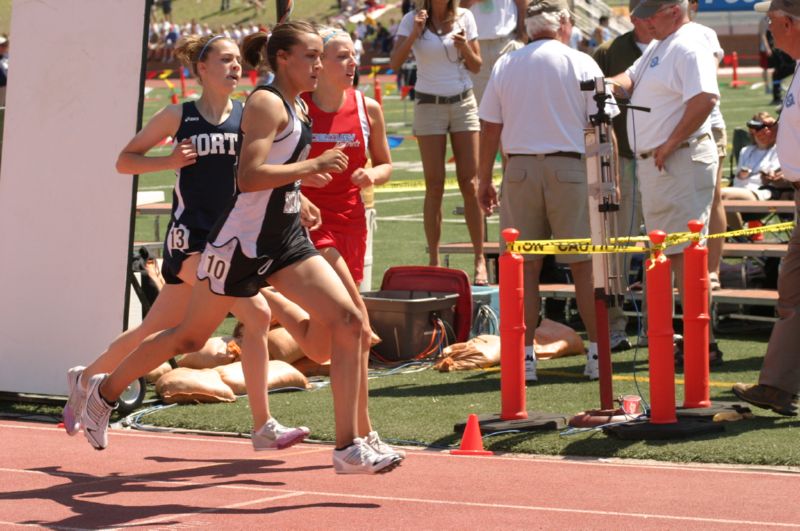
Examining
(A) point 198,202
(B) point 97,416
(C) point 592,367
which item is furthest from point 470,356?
(B) point 97,416

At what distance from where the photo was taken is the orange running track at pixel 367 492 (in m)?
6.36

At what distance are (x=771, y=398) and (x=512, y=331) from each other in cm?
142

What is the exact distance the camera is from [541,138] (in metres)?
9.91

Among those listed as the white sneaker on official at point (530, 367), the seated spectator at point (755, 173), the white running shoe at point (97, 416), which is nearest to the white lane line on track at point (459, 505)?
the white running shoe at point (97, 416)

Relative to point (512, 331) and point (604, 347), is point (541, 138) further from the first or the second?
point (604, 347)

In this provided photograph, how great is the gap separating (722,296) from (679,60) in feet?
7.66

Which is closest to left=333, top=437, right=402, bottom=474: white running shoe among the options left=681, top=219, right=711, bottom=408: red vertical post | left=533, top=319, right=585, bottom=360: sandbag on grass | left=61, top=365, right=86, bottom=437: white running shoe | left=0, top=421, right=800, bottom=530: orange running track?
left=0, top=421, right=800, bottom=530: orange running track

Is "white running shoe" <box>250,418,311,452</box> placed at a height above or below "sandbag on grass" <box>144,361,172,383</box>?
below

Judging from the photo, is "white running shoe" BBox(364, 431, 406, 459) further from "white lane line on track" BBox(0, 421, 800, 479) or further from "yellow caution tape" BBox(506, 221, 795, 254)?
"yellow caution tape" BBox(506, 221, 795, 254)

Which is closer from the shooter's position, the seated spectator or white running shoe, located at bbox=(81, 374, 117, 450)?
white running shoe, located at bbox=(81, 374, 117, 450)

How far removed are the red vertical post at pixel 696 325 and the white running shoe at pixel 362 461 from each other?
2356mm

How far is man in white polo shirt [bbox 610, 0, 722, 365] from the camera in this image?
A: 9.63 meters

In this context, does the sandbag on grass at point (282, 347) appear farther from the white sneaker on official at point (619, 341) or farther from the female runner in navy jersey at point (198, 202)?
the female runner in navy jersey at point (198, 202)

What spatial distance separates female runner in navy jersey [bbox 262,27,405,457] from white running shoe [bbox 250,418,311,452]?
0.45m
